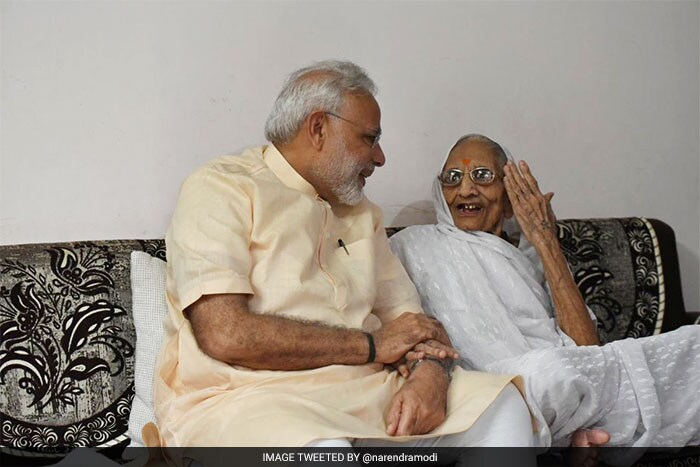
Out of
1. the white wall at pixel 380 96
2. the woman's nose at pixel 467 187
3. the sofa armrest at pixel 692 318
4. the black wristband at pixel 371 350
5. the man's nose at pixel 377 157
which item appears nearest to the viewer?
the black wristband at pixel 371 350

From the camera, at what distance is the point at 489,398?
2.28 m

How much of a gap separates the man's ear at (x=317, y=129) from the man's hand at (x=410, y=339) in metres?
0.56

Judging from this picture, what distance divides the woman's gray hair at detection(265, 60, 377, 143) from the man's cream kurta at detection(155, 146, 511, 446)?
0.08m

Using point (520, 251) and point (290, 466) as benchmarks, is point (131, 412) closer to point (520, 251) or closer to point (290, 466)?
point (290, 466)

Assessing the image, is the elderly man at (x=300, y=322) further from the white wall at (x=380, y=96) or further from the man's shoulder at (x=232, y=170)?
the white wall at (x=380, y=96)

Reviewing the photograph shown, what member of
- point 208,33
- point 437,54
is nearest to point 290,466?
point 208,33

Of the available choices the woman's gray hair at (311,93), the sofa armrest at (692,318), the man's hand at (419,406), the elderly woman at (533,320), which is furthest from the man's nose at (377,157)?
the sofa armrest at (692,318)

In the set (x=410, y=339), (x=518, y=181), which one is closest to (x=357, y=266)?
(x=410, y=339)

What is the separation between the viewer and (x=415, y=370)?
243 cm

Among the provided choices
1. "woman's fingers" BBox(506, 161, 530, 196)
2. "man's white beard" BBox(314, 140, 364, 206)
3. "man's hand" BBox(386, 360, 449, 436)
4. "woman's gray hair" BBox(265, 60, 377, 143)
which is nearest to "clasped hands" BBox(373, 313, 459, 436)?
"man's hand" BBox(386, 360, 449, 436)

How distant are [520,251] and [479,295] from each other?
1.02 ft

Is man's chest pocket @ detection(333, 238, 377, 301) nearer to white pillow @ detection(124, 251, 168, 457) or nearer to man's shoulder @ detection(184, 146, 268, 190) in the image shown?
man's shoulder @ detection(184, 146, 268, 190)

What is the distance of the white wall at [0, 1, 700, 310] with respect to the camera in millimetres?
3018

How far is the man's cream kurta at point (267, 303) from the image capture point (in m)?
2.15
